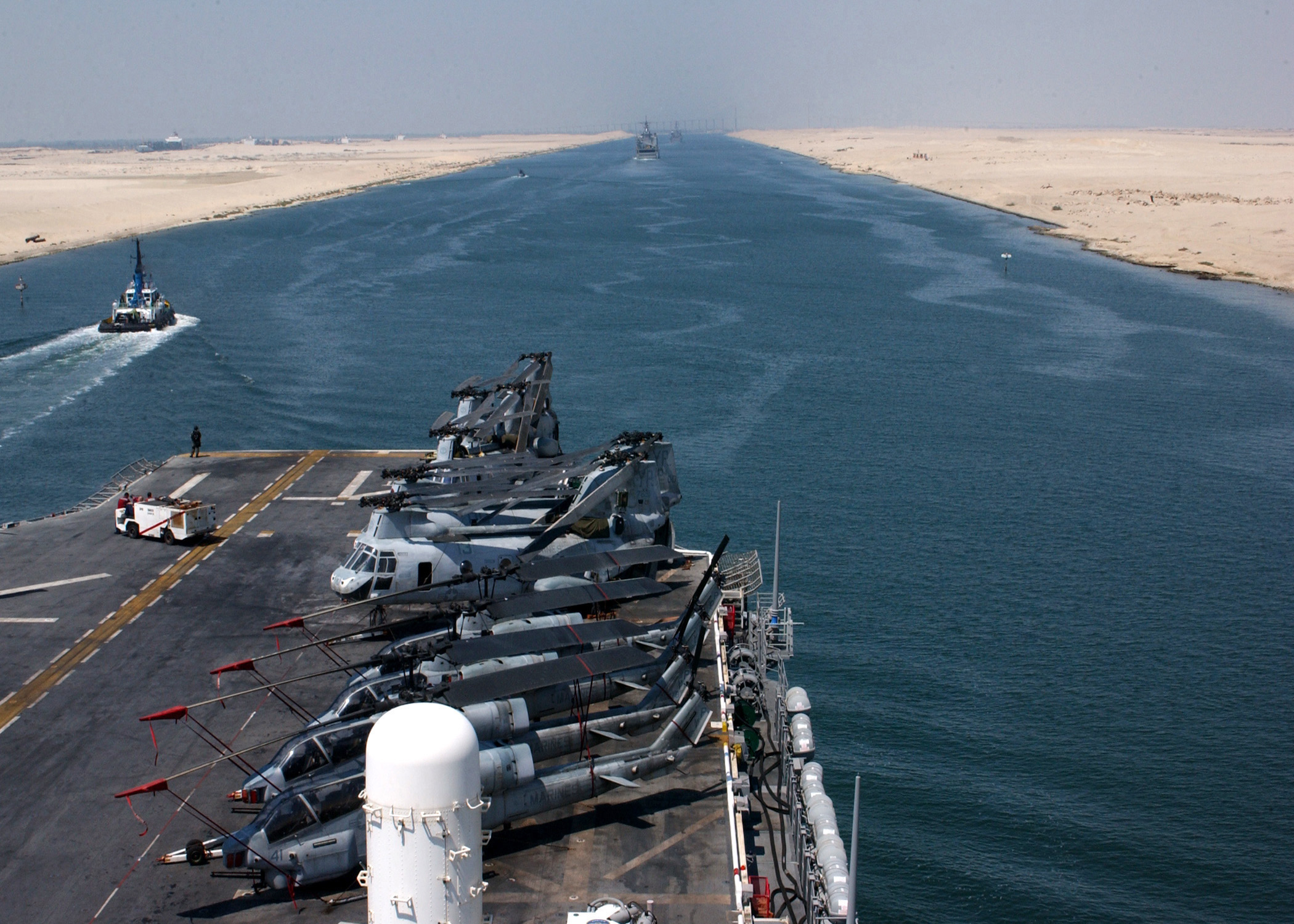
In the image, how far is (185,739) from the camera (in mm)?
28250

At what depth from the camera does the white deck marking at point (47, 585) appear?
37.2 meters

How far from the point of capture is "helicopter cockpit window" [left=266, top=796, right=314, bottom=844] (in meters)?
21.3

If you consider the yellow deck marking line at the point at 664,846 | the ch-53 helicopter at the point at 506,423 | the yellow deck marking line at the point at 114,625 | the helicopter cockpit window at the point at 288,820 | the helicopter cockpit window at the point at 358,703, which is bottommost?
the yellow deck marking line at the point at 664,846

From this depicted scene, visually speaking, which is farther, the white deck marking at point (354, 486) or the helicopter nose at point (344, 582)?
the white deck marking at point (354, 486)

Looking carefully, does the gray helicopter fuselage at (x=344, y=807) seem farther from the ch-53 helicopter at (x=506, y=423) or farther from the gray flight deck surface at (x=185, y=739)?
the ch-53 helicopter at (x=506, y=423)

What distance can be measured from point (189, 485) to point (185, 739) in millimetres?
23041

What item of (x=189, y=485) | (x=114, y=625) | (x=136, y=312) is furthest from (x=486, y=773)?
(x=136, y=312)

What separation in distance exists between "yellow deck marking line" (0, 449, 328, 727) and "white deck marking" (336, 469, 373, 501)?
3.21m

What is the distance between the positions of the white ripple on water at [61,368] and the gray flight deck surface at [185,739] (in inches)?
1202

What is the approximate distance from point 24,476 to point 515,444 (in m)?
30.6

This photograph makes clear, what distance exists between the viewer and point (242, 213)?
193 meters

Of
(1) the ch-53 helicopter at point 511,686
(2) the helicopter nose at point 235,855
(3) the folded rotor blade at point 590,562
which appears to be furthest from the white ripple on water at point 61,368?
(2) the helicopter nose at point 235,855

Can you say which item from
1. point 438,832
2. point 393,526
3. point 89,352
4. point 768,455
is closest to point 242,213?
point 89,352

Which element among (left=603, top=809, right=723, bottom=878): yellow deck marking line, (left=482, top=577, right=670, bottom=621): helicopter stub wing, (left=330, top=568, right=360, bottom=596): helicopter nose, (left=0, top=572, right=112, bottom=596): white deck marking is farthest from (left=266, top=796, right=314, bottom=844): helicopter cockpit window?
(left=0, top=572, right=112, bottom=596): white deck marking
